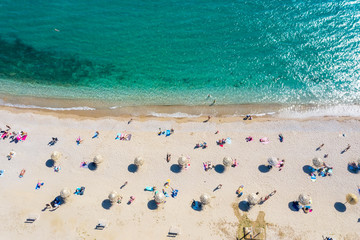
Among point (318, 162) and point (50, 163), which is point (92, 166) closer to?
point (50, 163)

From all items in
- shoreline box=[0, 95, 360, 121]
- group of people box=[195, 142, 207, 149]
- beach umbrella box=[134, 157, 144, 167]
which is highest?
shoreline box=[0, 95, 360, 121]

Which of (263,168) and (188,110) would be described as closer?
(263,168)

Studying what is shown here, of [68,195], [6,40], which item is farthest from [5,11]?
[68,195]

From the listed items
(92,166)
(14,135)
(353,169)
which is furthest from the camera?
(14,135)

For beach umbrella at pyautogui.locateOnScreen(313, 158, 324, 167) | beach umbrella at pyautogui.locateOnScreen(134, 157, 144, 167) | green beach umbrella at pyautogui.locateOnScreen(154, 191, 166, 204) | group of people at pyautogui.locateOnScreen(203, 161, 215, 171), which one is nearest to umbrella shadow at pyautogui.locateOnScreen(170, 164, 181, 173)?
group of people at pyautogui.locateOnScreen(203, 161, 215, 171)

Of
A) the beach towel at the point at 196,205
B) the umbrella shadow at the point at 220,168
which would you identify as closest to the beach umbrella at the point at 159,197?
the beach towel at the point at 196,205

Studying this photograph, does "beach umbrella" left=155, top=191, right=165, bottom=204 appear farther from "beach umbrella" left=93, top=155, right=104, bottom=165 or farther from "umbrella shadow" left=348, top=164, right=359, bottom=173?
Answer: "umbrella shadow" left=348, top=164, right=359, bottom=173

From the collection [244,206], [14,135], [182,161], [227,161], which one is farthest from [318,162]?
[14,135]
